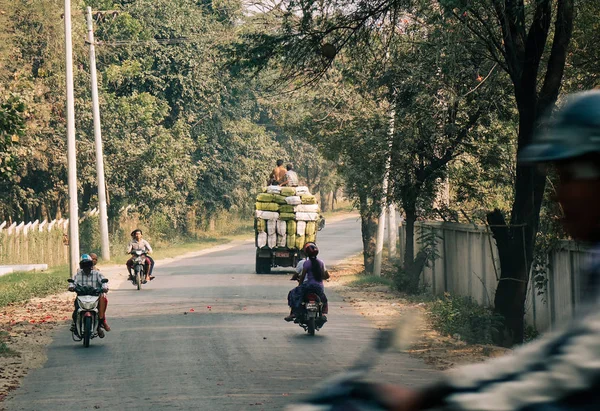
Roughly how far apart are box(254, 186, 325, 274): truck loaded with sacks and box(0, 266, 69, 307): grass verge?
5916mm

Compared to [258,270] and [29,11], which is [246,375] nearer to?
[258,270]

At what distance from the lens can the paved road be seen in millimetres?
10055

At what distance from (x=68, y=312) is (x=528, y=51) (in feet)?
38.7

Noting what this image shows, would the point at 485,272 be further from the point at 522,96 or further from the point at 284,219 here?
the point at 284,219

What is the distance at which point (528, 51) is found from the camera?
12461mm

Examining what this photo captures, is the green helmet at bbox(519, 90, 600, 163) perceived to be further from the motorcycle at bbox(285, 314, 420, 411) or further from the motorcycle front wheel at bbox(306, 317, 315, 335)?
the motorcycle front wheel at bbox(306, 317, 315, 335)

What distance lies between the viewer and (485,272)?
57.7 feet

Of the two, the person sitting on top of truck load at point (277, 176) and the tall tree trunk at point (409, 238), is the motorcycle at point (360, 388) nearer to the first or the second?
the tall tree trunk at point (409, 238)

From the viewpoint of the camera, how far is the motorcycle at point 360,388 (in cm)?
183

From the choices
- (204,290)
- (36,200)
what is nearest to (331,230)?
(36,200)

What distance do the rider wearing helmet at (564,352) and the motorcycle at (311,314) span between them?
1350cm

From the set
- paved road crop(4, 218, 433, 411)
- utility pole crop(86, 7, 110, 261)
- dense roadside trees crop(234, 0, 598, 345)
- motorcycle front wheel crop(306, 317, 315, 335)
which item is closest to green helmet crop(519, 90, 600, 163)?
paved road crop(4, 218, 433, 411)

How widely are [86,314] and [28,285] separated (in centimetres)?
1083

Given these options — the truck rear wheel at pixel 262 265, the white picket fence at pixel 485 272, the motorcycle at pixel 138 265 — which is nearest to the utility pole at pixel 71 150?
the motorcycle at pixel 138 265
